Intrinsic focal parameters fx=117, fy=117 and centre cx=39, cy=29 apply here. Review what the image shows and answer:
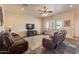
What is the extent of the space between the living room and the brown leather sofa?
61 millimetres

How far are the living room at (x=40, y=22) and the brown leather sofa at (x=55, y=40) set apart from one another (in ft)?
0.20

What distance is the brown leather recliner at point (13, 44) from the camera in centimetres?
228

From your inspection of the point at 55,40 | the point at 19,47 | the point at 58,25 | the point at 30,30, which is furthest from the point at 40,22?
the point at 19,47

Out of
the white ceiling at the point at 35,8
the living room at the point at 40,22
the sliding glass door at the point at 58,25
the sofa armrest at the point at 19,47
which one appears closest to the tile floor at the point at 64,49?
the living room at the point at 40,22

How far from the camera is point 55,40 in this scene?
8.03 ft

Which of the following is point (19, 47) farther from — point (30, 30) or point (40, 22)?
point (40, 22)

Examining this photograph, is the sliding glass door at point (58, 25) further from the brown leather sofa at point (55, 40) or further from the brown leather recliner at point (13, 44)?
the brown leather recliner at point (13, 44)

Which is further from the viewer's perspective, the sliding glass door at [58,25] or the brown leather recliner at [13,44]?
the sliding glass door at [58,25]

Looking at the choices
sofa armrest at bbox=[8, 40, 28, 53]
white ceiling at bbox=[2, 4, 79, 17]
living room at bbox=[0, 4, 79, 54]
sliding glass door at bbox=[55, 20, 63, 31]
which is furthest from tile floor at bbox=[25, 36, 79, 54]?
white ceiling at bbox=[2, 4, 79, 17]

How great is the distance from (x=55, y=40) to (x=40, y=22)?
49cm

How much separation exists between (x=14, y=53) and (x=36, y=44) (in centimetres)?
48

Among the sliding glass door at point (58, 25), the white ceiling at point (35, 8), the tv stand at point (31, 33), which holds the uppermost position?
the white ceiling at point (35, 8)

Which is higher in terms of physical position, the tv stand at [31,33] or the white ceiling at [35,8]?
the white ceiling at [35,8]

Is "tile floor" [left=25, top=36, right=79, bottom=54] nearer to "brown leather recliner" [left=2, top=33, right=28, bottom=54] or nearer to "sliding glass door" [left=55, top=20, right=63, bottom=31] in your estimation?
"brown leather recliner" [left=2, top=33, right=28, bottom=54]
